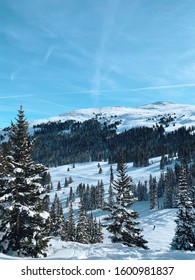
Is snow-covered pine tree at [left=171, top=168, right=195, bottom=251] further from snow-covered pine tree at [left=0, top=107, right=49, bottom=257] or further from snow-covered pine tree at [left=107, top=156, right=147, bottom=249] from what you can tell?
snow-covered pine tree at [left=0, top=107, right=49, bottom=257]

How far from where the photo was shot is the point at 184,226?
3019cm

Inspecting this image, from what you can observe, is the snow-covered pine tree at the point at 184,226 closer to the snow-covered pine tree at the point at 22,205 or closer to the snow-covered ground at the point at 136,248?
the snow-covered ground at the point at 136,248

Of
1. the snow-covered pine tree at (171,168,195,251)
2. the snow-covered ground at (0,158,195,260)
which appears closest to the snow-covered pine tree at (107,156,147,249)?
the snow-covered ground at (0,158,195,260)

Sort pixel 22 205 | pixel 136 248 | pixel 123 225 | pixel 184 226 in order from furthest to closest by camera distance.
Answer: pixel 184 226, pixel 123 225, pixel 136 248, pixel 22 205

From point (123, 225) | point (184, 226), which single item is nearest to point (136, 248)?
point (123, 225)

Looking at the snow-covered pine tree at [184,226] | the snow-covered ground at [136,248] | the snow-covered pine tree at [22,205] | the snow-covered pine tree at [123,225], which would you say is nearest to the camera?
the snow-covered ground at [136,248]

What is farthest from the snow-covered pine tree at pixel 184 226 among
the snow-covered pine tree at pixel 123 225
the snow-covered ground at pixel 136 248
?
the snow-covered pine tree at pixel 123 225

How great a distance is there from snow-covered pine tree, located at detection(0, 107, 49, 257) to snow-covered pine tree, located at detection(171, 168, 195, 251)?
648 inches

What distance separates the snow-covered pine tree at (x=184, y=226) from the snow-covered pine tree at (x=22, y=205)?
1645 centimetres

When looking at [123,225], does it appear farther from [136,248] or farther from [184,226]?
[184,226]

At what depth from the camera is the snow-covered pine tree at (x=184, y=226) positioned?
29.6m

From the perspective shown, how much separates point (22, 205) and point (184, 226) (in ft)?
61.7

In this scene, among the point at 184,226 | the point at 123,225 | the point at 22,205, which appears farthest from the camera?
the point at 184,226
